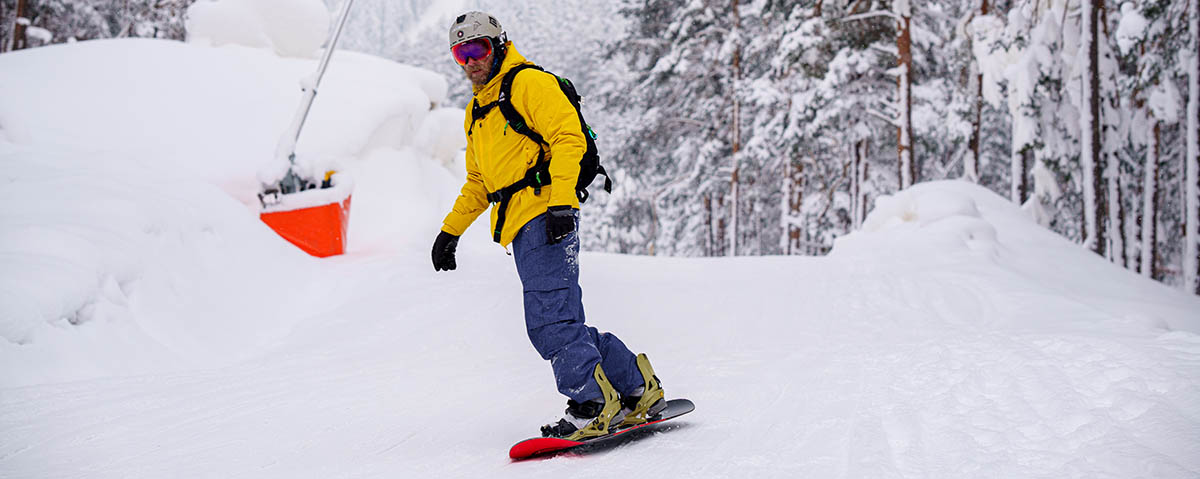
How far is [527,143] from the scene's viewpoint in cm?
295

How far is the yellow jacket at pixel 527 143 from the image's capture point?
110 inches

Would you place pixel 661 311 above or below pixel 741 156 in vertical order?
below

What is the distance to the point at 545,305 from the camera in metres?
2.87

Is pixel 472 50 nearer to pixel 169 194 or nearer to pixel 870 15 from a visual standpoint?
pixel 169 194

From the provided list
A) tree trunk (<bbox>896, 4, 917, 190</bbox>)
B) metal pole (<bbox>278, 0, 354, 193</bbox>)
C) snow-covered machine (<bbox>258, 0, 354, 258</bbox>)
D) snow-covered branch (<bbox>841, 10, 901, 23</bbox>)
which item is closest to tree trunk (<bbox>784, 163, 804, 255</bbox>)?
snow-covered branch (<bbox>841, 10, 901, 23</bbox>)

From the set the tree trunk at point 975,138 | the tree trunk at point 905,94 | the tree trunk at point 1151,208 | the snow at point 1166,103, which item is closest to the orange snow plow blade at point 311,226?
the tree trunk at point 905,94

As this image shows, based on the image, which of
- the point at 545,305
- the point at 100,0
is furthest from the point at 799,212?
the point at 100,0

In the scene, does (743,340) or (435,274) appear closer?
(743,340)

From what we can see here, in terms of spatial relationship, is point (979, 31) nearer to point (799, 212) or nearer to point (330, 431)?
point (799, 212)

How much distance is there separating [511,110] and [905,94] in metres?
12.3

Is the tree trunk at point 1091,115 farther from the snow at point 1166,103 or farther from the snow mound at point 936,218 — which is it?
the snow at point 1166,103

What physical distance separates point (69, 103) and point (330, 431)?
7.51 metres

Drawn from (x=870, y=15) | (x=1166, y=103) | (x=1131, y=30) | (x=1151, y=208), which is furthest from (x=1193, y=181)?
(x=870, y=15)

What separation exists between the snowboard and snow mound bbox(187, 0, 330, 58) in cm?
1133
